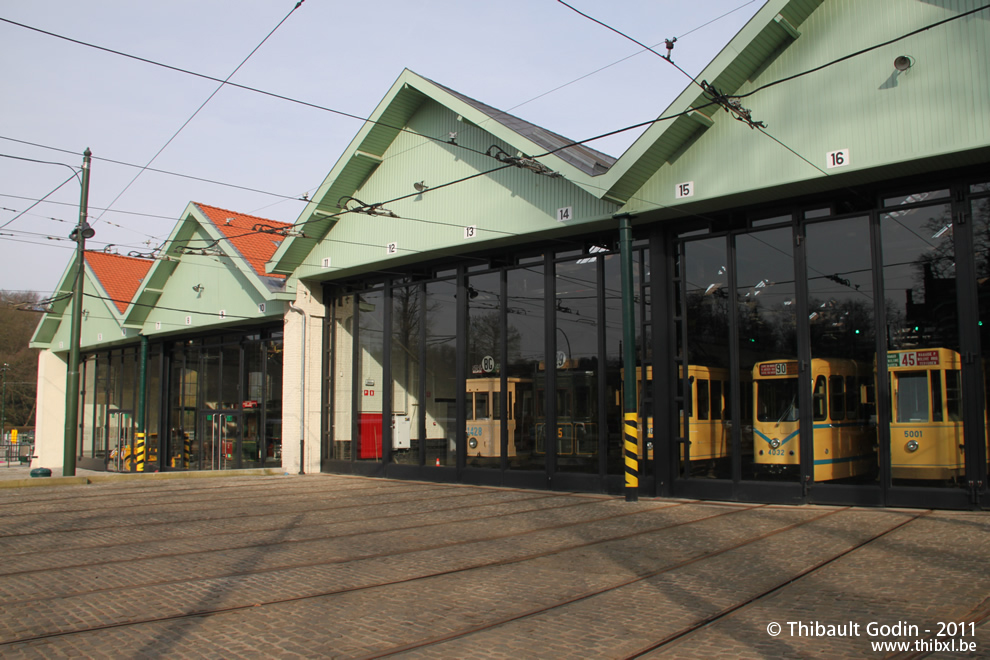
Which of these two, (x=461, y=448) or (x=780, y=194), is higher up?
(x=780, y=194)

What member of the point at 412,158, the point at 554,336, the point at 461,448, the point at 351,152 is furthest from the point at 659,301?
the point at 351,152

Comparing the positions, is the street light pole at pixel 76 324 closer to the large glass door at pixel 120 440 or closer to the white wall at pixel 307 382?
the white wall at pixel 307 382

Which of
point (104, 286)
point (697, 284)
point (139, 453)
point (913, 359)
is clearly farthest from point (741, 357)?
point (104, 286)

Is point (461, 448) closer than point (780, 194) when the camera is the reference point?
No

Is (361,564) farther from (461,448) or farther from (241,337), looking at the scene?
(241,337)

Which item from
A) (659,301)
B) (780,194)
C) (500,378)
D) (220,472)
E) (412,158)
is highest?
(412,158)

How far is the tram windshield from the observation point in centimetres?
1400

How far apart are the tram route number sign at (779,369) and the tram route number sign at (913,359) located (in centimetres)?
156

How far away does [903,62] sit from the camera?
12359mm

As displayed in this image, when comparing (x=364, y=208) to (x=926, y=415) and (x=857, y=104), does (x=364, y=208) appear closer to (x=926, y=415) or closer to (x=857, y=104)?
(x=857, y=104)

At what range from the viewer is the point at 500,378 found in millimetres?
18219

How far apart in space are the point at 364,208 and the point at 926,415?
13.6m

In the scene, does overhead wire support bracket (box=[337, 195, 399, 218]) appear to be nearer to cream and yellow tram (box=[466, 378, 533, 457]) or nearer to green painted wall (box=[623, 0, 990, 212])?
cream and yellow tram (box=[466, 378, 533, 457])

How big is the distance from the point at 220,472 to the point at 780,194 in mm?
16795
